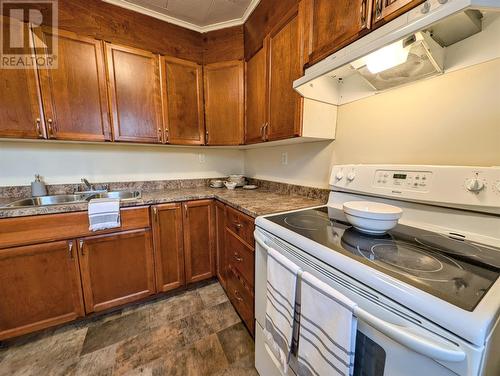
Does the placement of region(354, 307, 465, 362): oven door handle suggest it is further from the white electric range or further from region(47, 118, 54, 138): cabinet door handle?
region(47, 118, 54, 138): cabinet door handle

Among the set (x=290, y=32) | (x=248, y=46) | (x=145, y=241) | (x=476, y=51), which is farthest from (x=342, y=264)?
(x=248, y=46)

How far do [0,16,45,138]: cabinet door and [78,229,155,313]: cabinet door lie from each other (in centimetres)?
88

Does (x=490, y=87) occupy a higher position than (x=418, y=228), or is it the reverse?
(x=490, y=87)

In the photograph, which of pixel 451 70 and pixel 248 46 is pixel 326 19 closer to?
pixel 451 70

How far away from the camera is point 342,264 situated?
61 centimetres

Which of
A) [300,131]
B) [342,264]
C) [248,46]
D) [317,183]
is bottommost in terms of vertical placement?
[342,264]

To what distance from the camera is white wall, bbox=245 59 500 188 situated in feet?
2.65

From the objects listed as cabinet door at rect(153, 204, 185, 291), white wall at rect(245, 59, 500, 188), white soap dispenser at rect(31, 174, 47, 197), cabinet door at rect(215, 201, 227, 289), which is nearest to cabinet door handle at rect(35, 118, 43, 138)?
white soap dispenser at rect(31, 174, 47, 197)

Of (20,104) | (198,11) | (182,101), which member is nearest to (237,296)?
(182,101)

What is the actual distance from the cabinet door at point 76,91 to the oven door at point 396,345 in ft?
6.15

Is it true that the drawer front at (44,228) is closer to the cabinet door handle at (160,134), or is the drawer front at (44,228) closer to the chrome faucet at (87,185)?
the chrome faucet at (87,185)

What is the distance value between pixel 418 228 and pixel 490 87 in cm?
61

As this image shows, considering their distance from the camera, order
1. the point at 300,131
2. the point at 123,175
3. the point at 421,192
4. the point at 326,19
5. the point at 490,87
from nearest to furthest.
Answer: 1. the point at 490,87
2. the point at 421,192
3. the point at 326,19
4. the point at 300,131
5. the point at 123,175

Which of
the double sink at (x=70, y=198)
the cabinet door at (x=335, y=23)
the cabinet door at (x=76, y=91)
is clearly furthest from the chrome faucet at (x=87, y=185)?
the cabinet door at (x=335, y=23)
